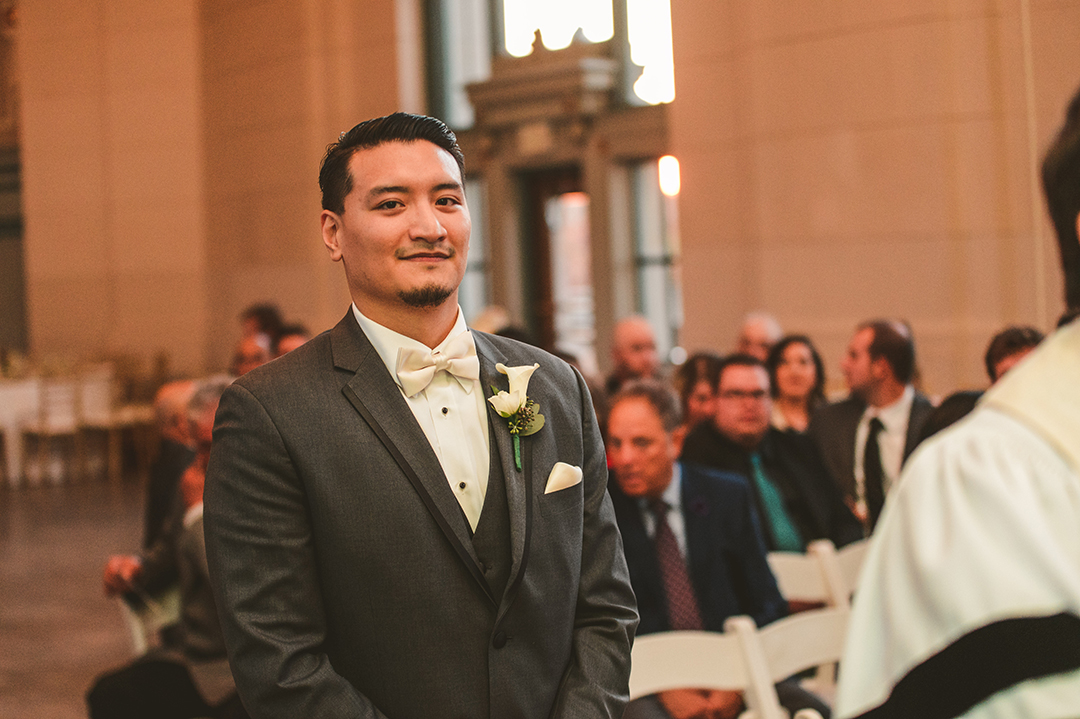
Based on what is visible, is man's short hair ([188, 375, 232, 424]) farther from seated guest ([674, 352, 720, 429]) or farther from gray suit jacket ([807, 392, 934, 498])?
gray suit jacket ([807, 392, 934, 498])

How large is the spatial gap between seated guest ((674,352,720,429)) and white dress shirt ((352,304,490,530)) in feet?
11.6

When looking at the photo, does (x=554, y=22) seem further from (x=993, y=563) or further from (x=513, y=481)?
(x=993, y=563)

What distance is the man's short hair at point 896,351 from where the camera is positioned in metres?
5.20

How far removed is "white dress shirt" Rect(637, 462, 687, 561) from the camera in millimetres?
3695

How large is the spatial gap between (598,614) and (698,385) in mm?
3627

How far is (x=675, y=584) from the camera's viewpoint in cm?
362

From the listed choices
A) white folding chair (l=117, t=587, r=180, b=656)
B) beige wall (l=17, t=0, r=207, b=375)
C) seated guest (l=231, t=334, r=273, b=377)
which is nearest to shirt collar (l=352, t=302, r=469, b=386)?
white folding chair (l=117, t=587, r=180, b=656)

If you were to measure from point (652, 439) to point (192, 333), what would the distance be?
1189 centimetres

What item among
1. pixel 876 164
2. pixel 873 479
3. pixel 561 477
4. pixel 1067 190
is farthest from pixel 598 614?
pixel 876 164

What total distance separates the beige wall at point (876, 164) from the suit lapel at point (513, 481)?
625 cm

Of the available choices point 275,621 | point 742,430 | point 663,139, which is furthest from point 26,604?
point 663,139

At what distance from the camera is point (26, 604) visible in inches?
283

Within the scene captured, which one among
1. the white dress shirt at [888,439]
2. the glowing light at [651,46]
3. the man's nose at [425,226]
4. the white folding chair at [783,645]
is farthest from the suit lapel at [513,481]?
the glowing light at [651,46]

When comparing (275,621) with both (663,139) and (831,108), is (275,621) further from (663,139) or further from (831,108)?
(663,139)
